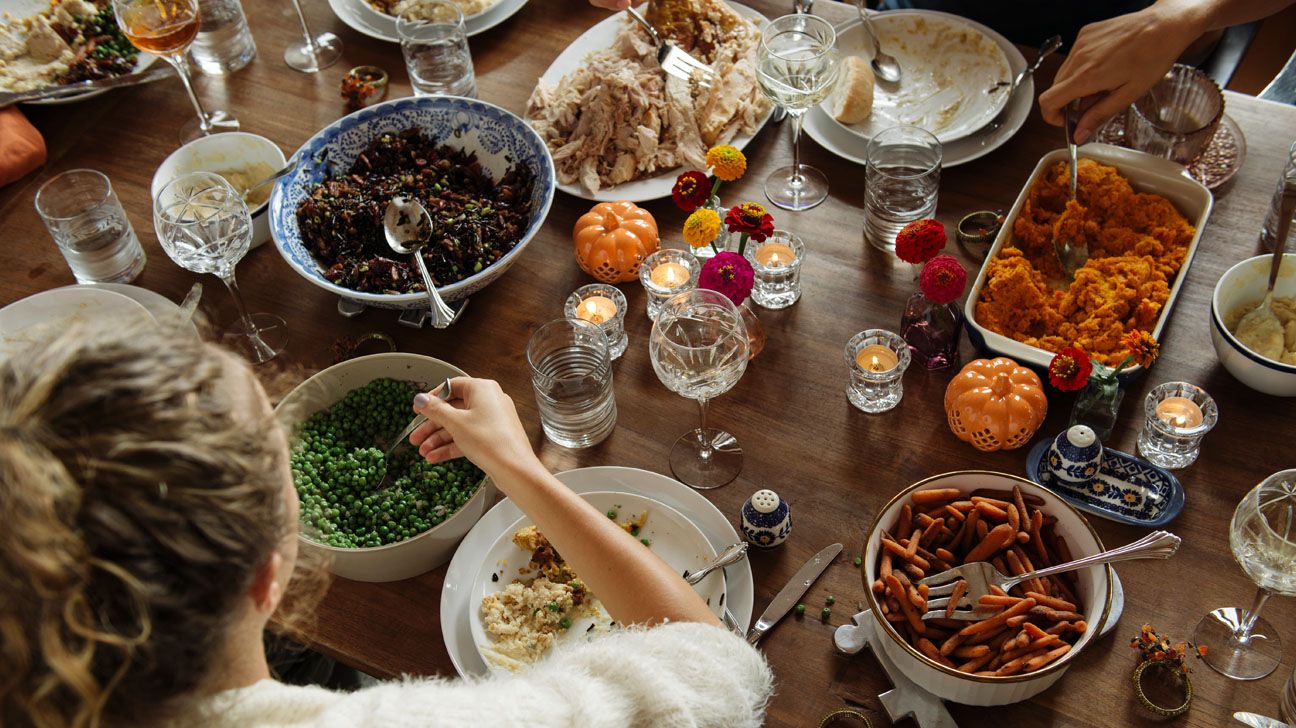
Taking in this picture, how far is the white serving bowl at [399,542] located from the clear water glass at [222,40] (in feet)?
3.89

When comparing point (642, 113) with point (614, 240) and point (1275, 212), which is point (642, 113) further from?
point (1275, 212)

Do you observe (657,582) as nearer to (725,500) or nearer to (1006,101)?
(725,500)

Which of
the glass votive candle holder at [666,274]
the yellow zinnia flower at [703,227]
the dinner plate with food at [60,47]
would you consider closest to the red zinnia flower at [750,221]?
the yellow zinnia flower at [703,227]

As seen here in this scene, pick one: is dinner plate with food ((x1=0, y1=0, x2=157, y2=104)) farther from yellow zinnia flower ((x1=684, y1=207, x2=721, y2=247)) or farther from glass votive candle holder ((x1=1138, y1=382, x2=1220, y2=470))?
glass votive candle holder ((x1=1138, y1=382, x2=1220, y2=470))

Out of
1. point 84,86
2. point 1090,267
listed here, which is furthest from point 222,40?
point 1090,267

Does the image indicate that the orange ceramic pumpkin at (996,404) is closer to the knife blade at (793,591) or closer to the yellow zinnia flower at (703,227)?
the knife blade at (793,591)

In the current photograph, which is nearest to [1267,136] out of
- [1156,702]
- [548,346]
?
[1156,702]

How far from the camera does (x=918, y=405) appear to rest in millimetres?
1760

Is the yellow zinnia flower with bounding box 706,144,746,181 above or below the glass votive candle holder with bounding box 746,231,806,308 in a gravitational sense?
above

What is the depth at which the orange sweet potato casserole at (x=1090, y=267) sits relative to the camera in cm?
173

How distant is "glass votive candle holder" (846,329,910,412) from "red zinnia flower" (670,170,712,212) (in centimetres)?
40

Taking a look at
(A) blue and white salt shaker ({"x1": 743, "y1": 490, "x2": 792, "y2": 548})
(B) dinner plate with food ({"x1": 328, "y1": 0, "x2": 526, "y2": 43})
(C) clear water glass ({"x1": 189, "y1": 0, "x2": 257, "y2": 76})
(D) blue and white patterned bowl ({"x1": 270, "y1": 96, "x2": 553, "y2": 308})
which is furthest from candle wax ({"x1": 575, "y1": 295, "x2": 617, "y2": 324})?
(C) clear water glass ({"x1": 189, "y1": 0, "x2": 257, "y2": 76})

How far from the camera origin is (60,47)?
8.09 feet

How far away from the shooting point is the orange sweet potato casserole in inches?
68.3
